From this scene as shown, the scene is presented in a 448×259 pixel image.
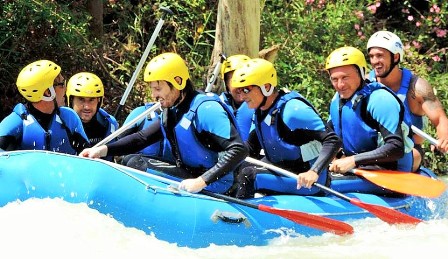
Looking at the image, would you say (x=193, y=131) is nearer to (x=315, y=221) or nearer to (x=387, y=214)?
(x=315, y=221)

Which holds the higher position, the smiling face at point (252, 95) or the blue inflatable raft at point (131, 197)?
the smiling face at point (252, 95)

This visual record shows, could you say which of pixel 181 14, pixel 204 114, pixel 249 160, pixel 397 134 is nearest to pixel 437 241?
pixel 397 134

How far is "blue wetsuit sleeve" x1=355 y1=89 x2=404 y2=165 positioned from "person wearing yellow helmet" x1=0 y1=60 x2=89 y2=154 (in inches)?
89.9

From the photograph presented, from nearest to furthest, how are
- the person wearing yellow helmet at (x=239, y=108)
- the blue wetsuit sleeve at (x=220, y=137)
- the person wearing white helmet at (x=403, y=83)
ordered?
the blue wetsuit sleeve at (x=220, y=137) → the person wearing white helmet at (x=403, y=83) → the person wearing yellow helmet at (x=239, y=108)

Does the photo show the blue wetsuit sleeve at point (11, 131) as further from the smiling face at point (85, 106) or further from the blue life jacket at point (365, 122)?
the blue life jacket at point (365, 122)

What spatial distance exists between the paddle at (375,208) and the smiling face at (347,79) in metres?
0.92

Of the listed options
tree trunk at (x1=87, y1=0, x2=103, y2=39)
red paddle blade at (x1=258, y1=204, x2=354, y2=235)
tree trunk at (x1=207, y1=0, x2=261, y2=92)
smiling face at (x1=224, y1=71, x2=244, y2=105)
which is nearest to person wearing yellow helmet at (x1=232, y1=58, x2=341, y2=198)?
red paddle blade at (x1=258, y1=204, x2=354, y2=235)

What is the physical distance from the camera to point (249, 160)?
762 centimetres

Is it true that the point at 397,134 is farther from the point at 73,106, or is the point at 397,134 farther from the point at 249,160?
the point at 73,106

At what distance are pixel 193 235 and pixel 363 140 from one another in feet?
6.16

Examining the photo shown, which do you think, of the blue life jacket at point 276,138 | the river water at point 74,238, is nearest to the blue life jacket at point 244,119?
the blue life jacket at point 276,138

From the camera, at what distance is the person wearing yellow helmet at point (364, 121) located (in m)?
7.64

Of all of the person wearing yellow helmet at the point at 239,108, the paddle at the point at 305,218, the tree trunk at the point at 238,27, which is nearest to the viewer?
the paddle at the point at 305,218

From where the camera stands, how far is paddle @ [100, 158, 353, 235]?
6.83 metres
